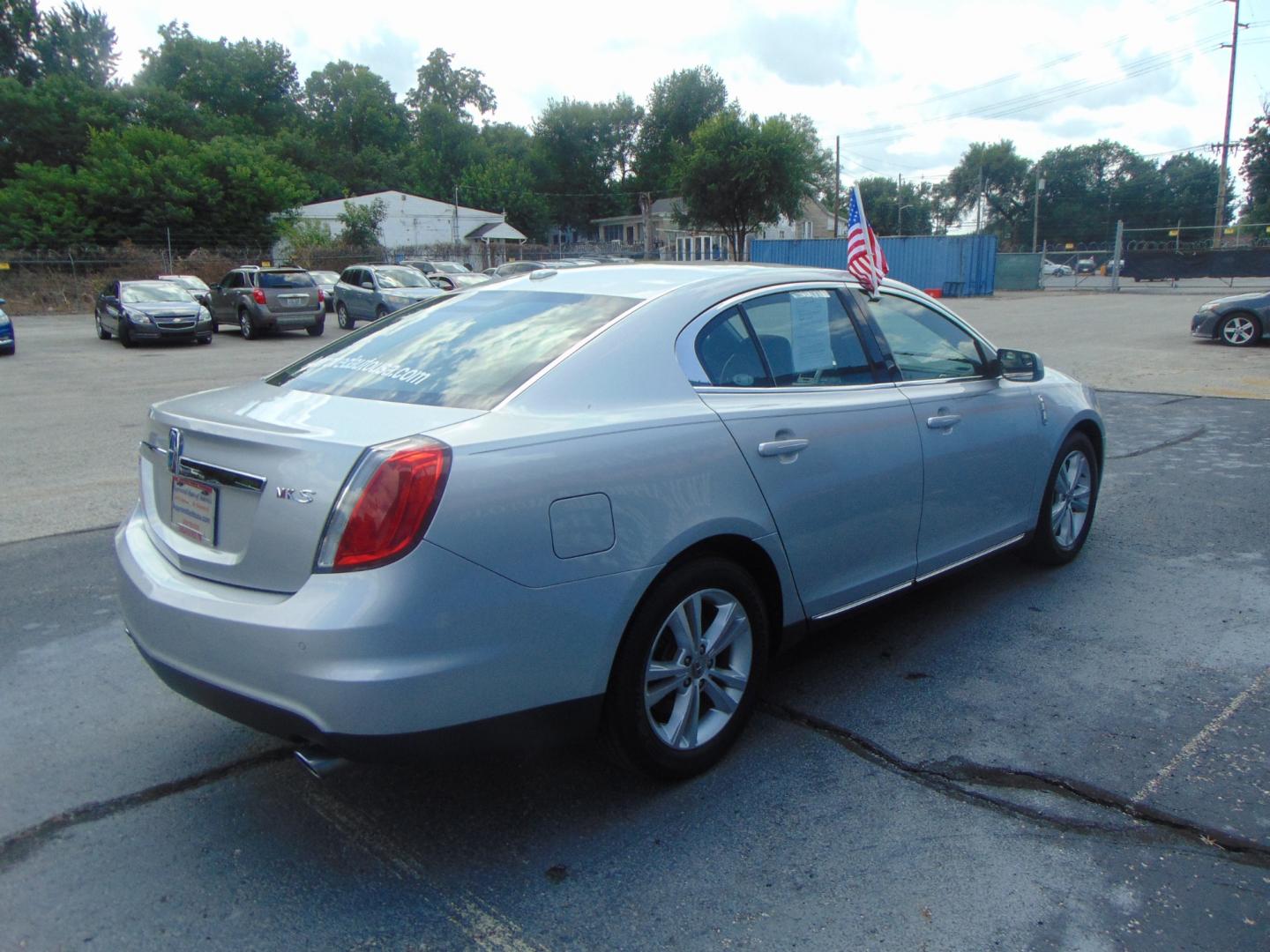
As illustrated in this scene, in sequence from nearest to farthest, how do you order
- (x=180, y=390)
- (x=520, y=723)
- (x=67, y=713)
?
1. (x=520, y=723)
2. (x=67, y=713)
3. (x=180, y=390)

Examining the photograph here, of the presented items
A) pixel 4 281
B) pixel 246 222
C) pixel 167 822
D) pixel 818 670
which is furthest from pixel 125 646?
pixel 246 222

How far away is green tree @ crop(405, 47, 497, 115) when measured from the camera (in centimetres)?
10469

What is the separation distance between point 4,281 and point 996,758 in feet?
133

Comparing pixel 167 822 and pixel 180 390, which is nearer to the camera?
pixel 167 822

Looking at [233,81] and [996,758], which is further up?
[233,81]

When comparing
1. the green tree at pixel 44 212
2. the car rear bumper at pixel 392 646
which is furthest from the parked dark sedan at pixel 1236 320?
the green tree at pixel 44 212

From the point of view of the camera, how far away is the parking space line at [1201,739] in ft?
10.3

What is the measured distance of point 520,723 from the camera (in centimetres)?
267

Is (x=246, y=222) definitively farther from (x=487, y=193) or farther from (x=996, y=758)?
(x=996, y=758)

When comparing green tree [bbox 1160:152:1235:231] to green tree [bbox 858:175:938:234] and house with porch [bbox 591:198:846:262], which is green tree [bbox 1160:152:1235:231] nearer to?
green tree [bbox 858:175:938:234]

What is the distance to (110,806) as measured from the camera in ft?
10.1

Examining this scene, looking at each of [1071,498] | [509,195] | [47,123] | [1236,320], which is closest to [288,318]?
[1236,320]

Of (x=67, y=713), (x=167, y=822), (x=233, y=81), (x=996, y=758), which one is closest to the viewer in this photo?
(x=167, y=822)

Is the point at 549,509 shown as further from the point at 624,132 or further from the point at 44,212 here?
the point at 624,132
